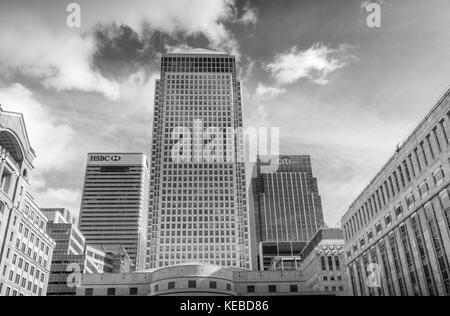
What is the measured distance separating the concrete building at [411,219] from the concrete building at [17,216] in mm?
77272

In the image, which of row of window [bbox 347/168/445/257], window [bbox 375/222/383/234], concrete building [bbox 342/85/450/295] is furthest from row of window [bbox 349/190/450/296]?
window [bbox 375/222/383/234]

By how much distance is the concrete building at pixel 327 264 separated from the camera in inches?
5502

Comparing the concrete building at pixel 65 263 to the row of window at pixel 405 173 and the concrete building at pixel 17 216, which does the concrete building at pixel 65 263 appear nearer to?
the concrete building at pixel 17 216

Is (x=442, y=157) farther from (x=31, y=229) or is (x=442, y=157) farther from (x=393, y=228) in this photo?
(x=31, y=229)

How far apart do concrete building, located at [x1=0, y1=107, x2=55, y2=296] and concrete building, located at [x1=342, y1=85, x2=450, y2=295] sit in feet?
254

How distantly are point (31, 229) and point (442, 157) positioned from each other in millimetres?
96022

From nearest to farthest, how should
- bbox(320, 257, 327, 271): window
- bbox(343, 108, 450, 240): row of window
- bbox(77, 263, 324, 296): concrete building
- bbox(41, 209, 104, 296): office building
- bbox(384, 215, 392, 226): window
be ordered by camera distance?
bbox(343, 108, 450, 240): row of window
bbox(384, 215, 392, 226): window
bbox(77, 263, 324, 296): concrete building
bbox(320, 257, 327, 271): window
bbox(41, 209, 104, 296): office building

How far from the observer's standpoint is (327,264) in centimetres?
14388

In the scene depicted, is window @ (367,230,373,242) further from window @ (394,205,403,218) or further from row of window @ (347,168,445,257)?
window @ (394,205,403,218)

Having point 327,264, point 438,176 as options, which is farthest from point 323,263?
point 438,176

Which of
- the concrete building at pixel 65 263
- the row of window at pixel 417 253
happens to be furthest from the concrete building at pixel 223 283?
the concrete building at pixel 65 263

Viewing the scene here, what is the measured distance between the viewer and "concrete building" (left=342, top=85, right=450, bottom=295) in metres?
57.0
